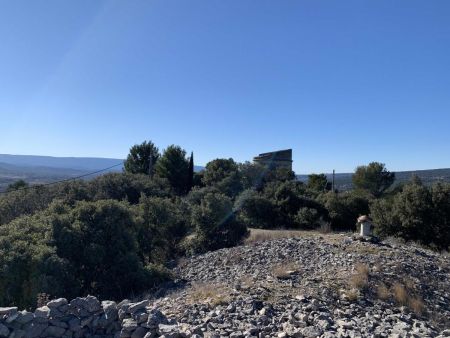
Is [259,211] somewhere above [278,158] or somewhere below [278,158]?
below

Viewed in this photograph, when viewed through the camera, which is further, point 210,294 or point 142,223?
point 142,223

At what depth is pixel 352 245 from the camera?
42.1 feet

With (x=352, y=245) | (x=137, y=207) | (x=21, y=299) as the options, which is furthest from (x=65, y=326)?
(x=137, y=207)

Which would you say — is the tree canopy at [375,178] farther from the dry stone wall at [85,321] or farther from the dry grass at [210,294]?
the dry stone wall at [85,321]

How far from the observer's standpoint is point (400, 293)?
891 centimetres

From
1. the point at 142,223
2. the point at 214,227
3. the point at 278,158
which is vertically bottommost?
the point at 214,227

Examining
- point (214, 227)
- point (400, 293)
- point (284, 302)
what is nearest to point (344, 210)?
point (214, 227)

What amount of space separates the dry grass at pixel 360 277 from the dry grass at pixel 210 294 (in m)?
2.87

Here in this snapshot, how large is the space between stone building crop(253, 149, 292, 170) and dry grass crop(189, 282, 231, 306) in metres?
28.9

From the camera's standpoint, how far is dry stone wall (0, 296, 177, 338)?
6301mm

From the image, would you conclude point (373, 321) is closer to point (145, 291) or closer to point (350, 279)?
point (350, 279)

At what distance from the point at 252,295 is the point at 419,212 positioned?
498 inches

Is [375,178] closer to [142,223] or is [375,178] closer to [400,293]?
[142,223]

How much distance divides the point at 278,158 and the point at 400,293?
102 feet
